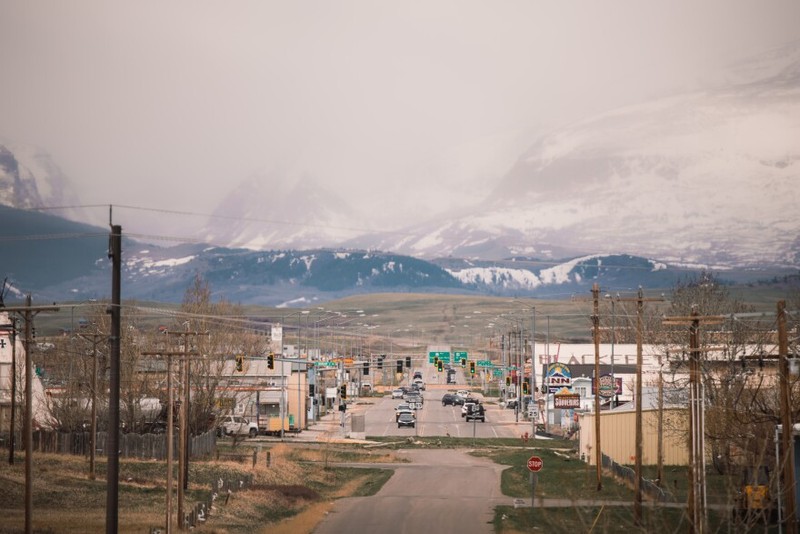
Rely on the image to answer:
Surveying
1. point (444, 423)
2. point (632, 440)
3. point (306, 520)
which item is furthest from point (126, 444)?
point (444, 423)

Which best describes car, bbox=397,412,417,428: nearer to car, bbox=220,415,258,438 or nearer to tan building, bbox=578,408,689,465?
car, bbox=220,415,258,438

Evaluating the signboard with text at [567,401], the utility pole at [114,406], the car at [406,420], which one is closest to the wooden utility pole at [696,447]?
the utility pole at [114,406]

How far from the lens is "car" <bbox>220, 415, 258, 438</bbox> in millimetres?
110312

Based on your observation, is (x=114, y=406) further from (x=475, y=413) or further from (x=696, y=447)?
(x=475, y=413)

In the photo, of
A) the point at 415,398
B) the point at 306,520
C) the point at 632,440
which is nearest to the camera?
the point at 306,520

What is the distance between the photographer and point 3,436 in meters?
88.1

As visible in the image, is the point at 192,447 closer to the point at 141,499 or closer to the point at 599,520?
the point at 141,499

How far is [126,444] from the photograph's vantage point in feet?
267

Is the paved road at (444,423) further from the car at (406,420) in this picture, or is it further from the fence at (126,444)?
the fence at (126,444)

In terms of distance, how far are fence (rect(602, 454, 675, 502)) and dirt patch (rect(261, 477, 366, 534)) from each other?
1588cm

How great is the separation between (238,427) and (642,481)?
58710 mm

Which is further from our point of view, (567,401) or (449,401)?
(449,401)

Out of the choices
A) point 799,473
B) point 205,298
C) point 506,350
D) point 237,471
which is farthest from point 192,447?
point 506,350

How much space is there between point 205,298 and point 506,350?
96.5 meters
